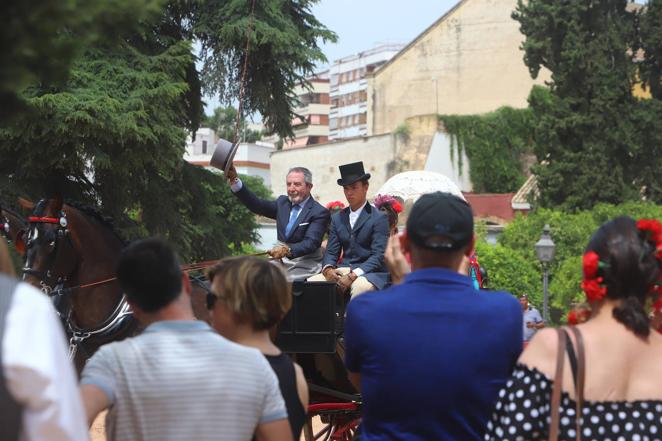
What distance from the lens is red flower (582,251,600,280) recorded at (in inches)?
152

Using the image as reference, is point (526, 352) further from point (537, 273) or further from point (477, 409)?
point (537, 273)

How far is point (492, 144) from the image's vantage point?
2050 inches

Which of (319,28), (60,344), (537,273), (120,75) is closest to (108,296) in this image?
(60,344)

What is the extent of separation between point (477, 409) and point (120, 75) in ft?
48.1

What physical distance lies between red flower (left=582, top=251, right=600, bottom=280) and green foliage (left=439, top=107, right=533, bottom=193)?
48.3 meters

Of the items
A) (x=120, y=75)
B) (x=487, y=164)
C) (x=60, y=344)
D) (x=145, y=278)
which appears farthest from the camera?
(x=487, y=164)

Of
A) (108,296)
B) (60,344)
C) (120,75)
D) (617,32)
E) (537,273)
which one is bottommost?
(537,273)

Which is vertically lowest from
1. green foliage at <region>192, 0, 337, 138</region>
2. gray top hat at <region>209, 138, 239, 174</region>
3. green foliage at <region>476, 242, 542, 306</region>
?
green foliage at <region>476, 242, 542, 306</region>

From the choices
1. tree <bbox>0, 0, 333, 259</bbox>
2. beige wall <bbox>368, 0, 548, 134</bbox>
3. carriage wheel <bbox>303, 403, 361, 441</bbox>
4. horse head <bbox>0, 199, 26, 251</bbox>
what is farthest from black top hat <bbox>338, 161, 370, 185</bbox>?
beige wall <bbox>368, 0, 548, 134</bbox>

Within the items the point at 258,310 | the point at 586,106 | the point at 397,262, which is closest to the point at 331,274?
the point at 397,262

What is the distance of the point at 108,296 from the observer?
8.75m

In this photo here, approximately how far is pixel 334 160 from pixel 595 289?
51318mm

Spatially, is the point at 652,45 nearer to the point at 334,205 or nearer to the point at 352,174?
the point at 334,205

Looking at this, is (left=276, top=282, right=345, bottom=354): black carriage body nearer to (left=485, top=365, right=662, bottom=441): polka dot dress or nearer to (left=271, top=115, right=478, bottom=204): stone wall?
(left=485, top=365, right=662, bottom=441): polka dot dress
